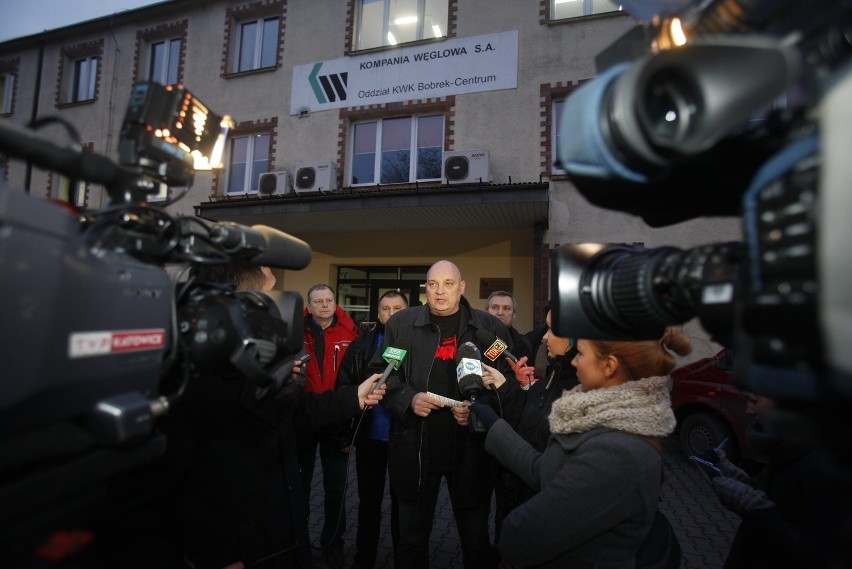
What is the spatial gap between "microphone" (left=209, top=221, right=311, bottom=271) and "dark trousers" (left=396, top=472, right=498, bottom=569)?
1.83 m

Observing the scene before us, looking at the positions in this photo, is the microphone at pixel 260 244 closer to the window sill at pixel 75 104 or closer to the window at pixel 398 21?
the window at pixel 398 21

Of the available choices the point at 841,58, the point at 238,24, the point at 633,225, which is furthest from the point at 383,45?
the point at 841,58

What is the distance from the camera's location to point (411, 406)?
2.68m

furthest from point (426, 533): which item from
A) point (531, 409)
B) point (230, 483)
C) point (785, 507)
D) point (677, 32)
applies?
point (677, 32)

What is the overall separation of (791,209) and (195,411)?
1.53 metres

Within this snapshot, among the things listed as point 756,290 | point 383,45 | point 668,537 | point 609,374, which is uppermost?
point 383,45

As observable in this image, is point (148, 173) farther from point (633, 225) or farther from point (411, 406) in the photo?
point (633, 225)

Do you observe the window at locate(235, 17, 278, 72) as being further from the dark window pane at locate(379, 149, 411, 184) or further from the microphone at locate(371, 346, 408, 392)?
the microphone at locate(371, 346, 408, 392)

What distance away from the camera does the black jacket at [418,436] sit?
263cm

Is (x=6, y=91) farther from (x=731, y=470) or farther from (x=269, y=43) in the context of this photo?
(x=731, y=470)

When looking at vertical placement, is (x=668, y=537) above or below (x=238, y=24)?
below

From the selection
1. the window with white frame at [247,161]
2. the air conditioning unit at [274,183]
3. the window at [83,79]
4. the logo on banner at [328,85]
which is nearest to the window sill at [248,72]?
the logo on banner at [328,85]

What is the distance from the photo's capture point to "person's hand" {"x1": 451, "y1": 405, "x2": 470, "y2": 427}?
250 cm

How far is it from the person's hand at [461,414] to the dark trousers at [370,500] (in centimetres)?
78
